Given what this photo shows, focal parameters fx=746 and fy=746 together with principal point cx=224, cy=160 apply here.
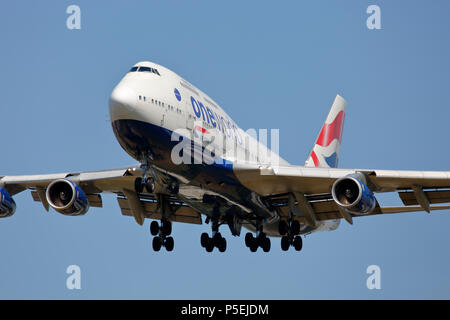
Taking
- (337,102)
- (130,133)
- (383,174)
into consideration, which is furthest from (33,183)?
(337,102)

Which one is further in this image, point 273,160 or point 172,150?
point 273,160

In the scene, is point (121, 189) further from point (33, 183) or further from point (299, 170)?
point (299, 170)

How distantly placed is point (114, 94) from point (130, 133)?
1481 millimetres

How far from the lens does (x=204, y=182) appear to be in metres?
29.8

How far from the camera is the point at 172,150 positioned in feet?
90.1

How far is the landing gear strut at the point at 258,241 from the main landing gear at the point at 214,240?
46.2 inches

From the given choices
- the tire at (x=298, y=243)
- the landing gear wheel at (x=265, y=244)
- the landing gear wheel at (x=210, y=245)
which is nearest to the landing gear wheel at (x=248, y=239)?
the landing gear wheel at (x=265, y=244)

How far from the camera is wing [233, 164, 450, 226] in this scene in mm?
30172

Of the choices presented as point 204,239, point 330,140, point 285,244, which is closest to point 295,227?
point 285,244

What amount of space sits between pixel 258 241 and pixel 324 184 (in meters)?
5.08

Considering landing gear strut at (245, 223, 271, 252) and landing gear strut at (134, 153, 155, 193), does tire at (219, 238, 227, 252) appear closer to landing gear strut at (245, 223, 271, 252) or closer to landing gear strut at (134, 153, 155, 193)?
landing gear strut at (245, 223, 271, 252)

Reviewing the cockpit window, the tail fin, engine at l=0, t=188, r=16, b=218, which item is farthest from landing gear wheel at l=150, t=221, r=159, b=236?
the tail fin

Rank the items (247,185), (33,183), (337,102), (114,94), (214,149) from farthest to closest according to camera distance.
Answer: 1. (337,102)
2. (33,183)
3. (247,185)
4. (214,149)
5. (114,94)

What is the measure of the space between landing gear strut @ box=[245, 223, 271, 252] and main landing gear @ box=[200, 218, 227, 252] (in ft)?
3.85
